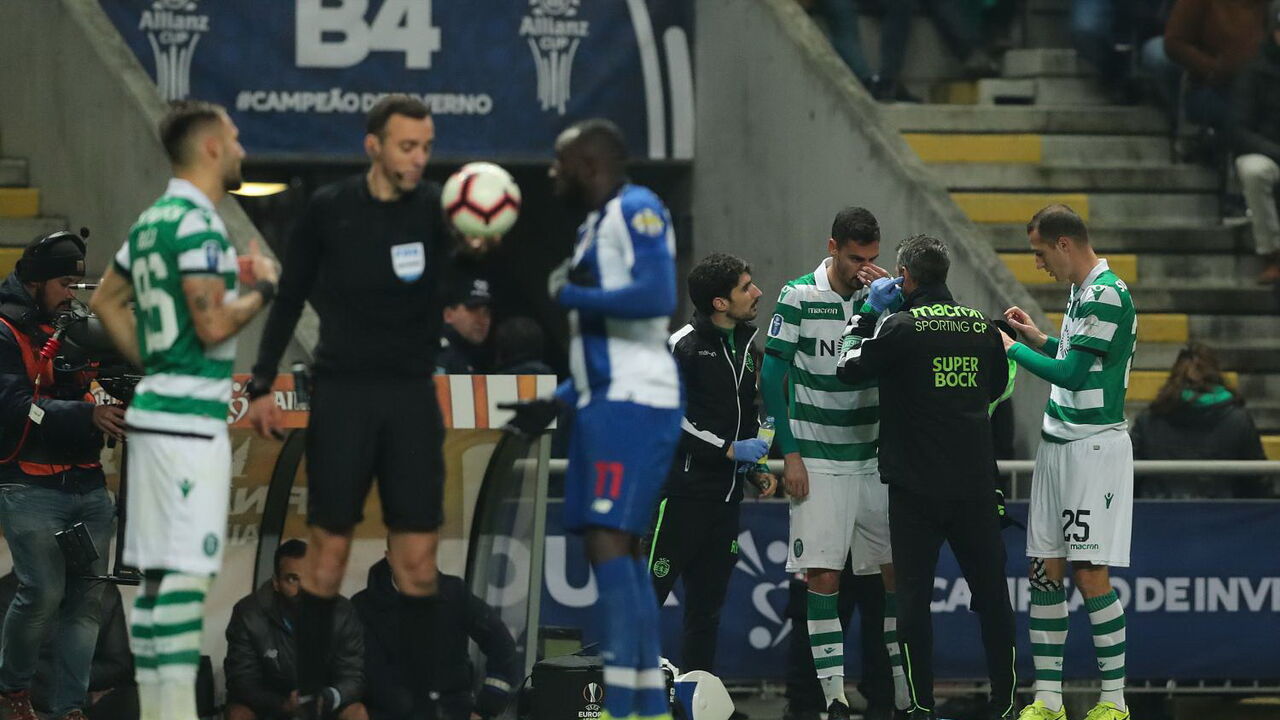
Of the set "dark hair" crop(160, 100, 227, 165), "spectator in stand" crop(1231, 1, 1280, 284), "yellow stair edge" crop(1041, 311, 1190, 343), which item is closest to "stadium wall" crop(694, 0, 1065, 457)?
"yellow stair edge" crop(1041, 311, 1190, 343)

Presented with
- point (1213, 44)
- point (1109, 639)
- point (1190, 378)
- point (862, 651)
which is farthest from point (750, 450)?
point (1213, 44)

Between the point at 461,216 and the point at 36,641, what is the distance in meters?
3.17

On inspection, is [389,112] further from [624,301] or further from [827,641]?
[827,641]

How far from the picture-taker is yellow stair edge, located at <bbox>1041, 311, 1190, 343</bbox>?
47.2 ft

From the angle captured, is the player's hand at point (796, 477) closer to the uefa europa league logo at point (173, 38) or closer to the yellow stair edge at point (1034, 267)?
the yellow stair edge at point (1034, 267)

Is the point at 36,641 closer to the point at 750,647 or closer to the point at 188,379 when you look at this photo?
the point at 188,379

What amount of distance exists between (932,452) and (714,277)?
1.41 meters

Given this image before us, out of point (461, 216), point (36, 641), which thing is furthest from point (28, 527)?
point (461, 216)

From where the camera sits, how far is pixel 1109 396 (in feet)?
32.2

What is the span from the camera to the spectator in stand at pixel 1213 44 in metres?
14.7

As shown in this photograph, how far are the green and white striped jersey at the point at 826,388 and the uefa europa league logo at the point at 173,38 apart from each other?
6.68 meters

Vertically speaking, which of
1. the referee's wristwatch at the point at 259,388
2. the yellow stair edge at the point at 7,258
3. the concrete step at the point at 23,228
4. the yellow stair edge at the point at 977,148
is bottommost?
the referee's wristwatch at the point at 259,388

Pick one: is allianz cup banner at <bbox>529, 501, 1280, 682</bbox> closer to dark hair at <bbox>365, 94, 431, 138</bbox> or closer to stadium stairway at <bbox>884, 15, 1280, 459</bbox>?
stadium stairway at <bbox>884, 15, 1280, 459</bbox>

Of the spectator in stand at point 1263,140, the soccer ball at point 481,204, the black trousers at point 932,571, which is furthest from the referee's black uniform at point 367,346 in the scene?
the spectator in stand at point 1263,140
